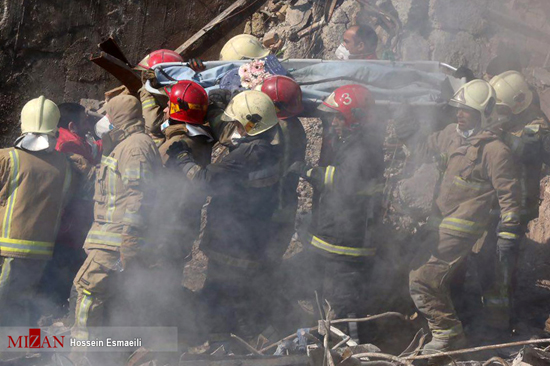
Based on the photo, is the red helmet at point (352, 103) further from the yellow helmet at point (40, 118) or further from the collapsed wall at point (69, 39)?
the collapsed wall at point (69, 39)

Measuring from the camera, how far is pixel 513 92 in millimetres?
5941

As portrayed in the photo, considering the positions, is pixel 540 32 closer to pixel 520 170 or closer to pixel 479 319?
pixel 520 170

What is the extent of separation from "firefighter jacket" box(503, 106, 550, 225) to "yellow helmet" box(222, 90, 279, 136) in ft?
6.64

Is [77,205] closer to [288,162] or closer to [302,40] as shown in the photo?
[288,162]

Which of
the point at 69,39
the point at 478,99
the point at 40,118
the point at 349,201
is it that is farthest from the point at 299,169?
the point at 69,39

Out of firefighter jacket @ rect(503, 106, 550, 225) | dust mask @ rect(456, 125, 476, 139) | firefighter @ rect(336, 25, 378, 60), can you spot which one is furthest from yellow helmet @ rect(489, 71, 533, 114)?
firefighter @ rect(336, 25, 378, 60)

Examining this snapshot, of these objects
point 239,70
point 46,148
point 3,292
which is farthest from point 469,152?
point 3,292

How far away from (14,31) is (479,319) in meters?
6.07

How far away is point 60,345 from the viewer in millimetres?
5176

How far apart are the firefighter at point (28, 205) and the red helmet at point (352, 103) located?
2.24 m

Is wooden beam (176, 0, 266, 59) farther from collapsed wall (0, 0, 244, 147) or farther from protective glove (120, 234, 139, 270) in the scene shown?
protective glove (120, 234, 139, 270)

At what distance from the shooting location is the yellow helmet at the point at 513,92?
5.92 metres

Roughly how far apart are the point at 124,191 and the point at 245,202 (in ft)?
3.14

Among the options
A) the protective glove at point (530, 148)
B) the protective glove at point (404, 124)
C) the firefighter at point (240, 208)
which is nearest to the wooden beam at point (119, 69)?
the firefighter at point (240, 208)
